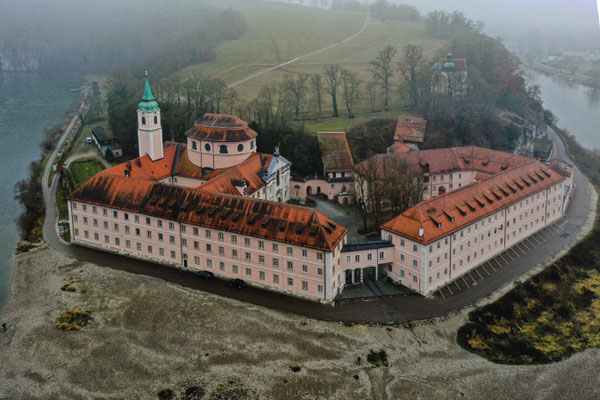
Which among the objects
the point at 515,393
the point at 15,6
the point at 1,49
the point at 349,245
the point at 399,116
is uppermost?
the point at 15,6

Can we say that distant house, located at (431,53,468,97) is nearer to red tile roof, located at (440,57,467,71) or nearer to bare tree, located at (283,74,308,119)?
red tile roof, located at (440,57,467,71)

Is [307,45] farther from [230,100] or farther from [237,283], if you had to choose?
[237,283]

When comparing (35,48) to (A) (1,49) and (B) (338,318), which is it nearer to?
(A) (1,49)

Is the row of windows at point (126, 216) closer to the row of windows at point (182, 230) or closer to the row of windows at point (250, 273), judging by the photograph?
the row of windows at point (182, 230)

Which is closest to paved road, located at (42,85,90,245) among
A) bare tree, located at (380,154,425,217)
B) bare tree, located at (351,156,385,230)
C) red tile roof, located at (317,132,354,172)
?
bare tree, located at (351,156,385,230)

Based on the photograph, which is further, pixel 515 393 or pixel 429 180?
pixel 429 180

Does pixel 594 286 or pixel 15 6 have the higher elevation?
pixel 15 6

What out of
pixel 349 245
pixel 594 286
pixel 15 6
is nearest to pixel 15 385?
pixel 349 245

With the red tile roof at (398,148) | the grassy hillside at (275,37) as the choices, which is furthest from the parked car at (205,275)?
the grassy hillside at (275,37)

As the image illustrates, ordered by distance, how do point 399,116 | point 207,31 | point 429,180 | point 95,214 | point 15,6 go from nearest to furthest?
point 95,214 → point 429,180 → point 399,116 → point 207,31 → point 15,6
